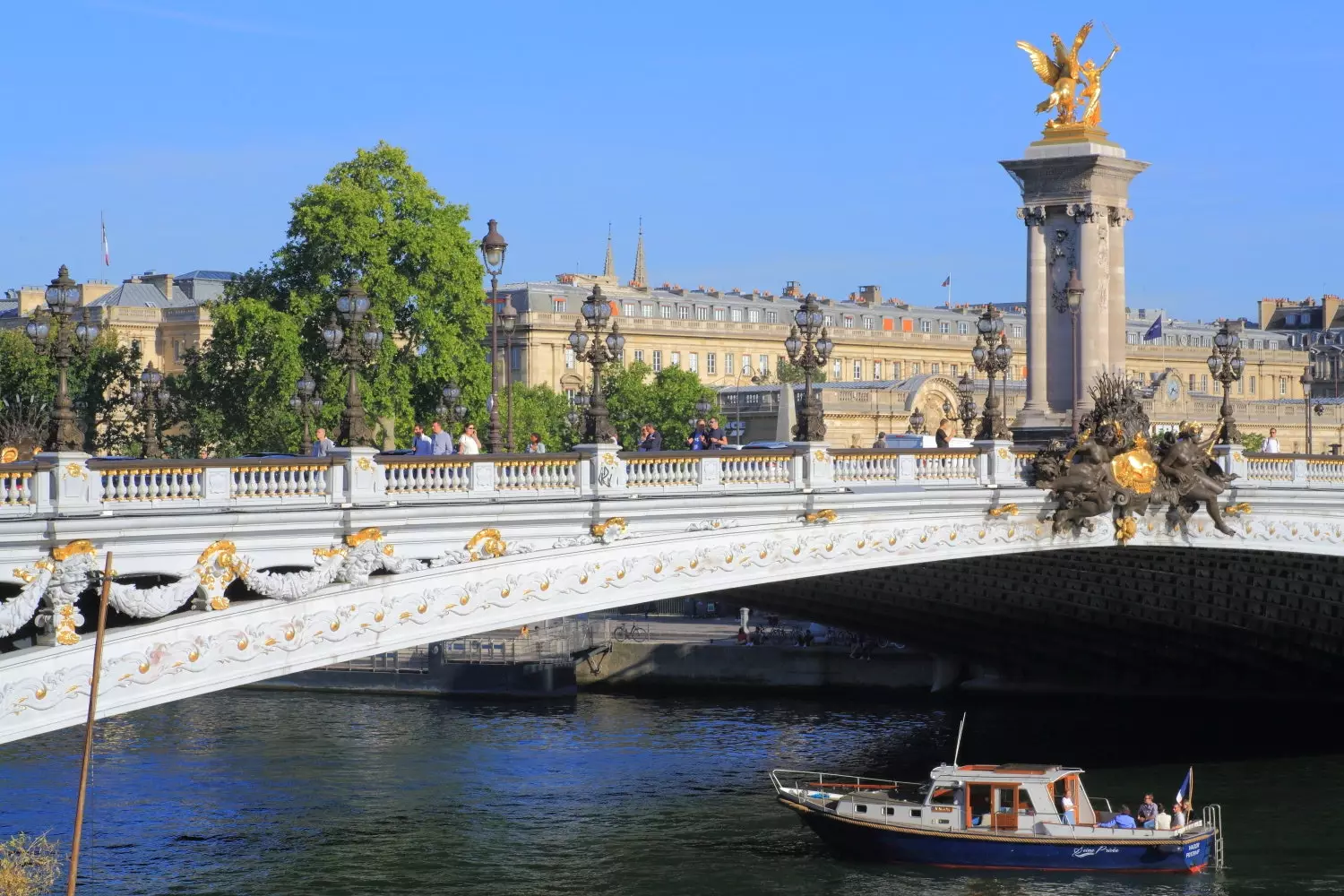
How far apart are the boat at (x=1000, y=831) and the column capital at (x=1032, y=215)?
57.4 ft

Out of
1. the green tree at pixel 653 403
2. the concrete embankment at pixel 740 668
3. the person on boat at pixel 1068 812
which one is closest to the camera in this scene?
the person on boat at pixel 1068 812

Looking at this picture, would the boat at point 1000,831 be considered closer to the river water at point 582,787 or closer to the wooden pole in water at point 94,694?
the river water at point 582,787

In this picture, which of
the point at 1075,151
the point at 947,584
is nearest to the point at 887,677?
the point at 947,584

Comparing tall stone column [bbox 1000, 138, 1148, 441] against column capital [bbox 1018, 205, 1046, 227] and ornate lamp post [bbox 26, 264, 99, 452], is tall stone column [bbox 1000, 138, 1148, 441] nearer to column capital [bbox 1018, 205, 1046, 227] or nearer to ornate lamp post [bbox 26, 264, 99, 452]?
column capital [bbox 1018, 205, 1046, 227]

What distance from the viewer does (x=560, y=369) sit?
11338cm

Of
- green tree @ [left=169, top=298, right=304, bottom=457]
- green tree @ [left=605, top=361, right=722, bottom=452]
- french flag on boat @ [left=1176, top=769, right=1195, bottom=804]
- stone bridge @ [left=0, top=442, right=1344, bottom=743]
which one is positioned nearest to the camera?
stone bridge @ [left=0, top=442, right=1344, bottom=743]

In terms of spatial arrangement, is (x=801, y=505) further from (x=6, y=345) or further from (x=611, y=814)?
(x=6, y=345)

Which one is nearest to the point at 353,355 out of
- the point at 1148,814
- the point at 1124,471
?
the point at 1124,471

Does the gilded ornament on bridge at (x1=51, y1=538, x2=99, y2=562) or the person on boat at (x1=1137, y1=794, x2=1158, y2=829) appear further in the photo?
the person on boat at (x1=1137, y1=794, x2=1158, y2=829)

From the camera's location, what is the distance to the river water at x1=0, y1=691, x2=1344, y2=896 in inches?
1393

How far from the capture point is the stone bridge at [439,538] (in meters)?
26.9

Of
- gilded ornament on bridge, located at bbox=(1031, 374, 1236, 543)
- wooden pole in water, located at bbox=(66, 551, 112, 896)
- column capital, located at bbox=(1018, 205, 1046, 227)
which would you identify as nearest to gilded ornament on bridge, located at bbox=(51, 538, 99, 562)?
wooden pole in water, located at bbox=(66, 551, 112, 896)

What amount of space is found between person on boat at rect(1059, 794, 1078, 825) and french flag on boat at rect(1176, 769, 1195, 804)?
1664 mm

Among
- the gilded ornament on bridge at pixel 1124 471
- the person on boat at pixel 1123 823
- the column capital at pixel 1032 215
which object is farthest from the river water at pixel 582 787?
the column capital at pixel 1032 215
